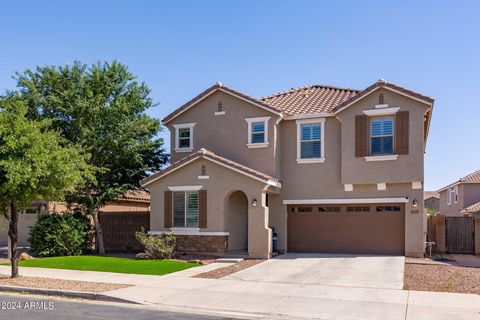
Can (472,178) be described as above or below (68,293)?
above

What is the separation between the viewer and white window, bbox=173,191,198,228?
2098 centimetres

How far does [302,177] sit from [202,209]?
4.57 meters

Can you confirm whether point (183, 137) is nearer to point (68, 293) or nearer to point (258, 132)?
point (258, 132)

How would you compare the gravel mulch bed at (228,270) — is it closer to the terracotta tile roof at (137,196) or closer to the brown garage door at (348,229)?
the brown garage door at (348,229)

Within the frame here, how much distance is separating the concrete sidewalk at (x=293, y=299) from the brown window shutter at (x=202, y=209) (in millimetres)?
5796

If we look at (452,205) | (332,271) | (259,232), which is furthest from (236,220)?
(452,205)

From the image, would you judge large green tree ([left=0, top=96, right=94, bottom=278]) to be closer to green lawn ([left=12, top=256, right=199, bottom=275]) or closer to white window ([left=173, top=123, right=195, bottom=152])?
green lawn ([left=12, top=256, right=199, bottom=275])

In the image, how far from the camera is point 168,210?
841 inches

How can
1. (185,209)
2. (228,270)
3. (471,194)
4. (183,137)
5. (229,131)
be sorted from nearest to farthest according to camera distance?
(228,270)
(185,209)
(229,131)
(183,137)
(471,194)

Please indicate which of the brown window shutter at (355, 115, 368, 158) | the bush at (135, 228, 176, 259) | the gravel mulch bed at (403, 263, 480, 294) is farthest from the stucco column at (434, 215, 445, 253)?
the bush at (135, 228, 176, 259)

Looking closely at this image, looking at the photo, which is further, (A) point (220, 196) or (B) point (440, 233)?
(B) point (440, 233)

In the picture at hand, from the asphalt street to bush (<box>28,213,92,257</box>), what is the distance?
391 inches

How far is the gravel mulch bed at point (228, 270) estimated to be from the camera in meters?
15.5

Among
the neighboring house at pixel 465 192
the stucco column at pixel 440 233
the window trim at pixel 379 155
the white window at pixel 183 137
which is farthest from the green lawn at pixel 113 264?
the neighboring house at pixel 465 192
